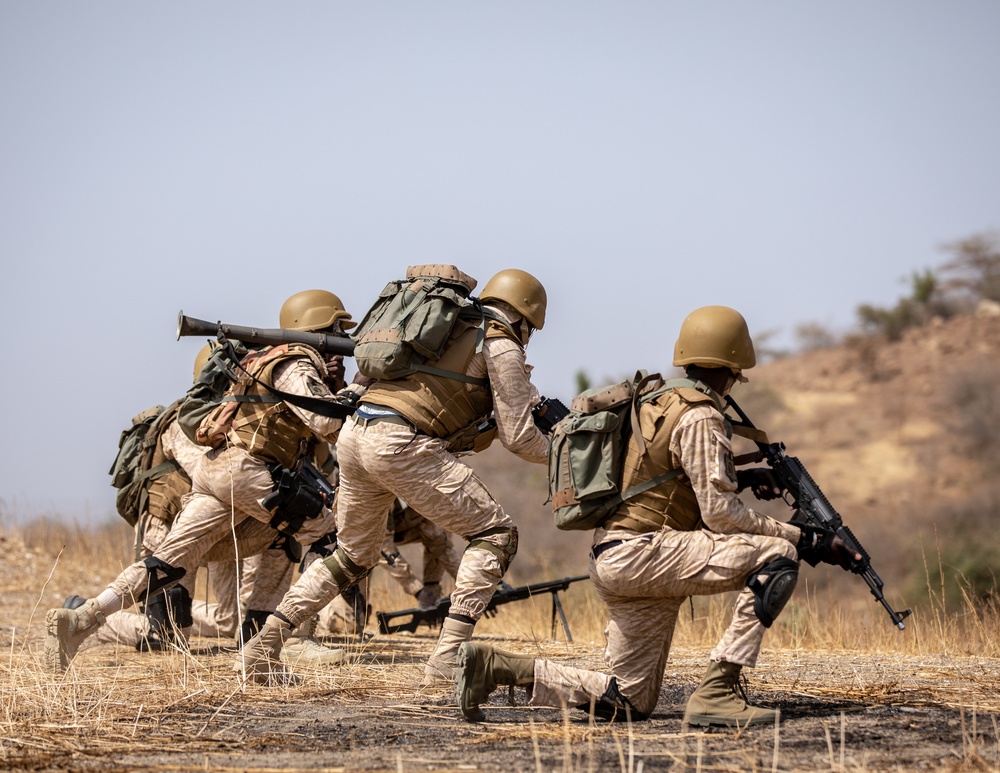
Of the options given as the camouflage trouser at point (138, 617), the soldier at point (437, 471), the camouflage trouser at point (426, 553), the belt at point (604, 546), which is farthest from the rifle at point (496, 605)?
the belt at point (604, 546)

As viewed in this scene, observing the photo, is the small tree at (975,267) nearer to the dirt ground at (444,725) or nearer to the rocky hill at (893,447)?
the rocky hill at (893,447)

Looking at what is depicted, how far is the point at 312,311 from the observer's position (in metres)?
7.75

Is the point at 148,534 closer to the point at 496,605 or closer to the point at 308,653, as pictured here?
the point at 308,653

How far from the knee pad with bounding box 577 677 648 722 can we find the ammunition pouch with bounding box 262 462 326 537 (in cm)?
280

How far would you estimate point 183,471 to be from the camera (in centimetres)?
834

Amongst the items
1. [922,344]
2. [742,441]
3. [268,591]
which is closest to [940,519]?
[742,441]

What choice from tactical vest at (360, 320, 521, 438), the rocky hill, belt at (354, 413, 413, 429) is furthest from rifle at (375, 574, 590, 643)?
the rocky hill

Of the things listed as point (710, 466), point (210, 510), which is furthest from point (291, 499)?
point (710, 466)

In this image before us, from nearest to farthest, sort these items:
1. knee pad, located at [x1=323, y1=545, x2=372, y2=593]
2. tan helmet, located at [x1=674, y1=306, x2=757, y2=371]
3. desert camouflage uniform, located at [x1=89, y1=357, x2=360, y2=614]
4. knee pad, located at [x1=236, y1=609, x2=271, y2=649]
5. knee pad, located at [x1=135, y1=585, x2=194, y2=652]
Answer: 1. tan helmet, located at [x1=674, y1=306, x2=757, y2=371]
2. knee pad, located at [x1=323, y1=545, x2=372, y2=593]
3. desert camouflage uniform, located at [x1=89, y1=357, x2=360, y2=614]
4. knee pad, located at [x1=135, y1=585, x2=194, y2=652]
5. knee pad, located at [x1=236, y1=609, x2=271, y2=649]

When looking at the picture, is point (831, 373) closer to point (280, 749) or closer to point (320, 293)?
point (320, 293)

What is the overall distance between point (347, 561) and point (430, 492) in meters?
0.63

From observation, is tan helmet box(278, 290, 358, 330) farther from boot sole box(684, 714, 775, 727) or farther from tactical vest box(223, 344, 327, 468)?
boot sole box(684, 714, 775, 727)

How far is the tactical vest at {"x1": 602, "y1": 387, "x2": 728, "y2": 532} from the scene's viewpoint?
16.4ft

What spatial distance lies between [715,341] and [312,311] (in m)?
3.32
